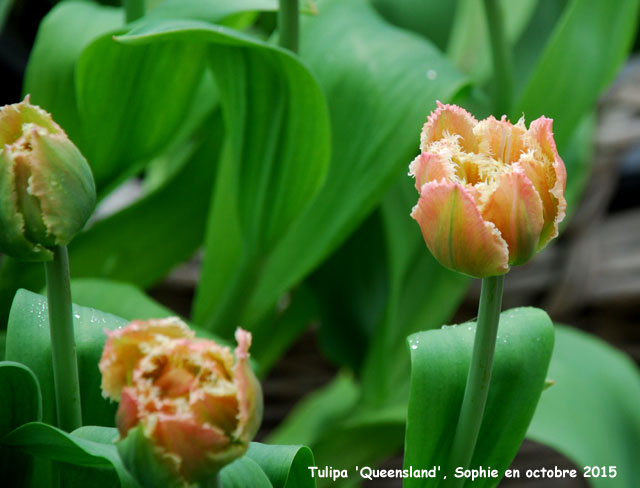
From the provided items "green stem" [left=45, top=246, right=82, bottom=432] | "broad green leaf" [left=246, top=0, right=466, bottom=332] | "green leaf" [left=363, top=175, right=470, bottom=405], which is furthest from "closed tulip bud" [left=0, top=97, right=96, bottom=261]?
"green leaf" [left=363, top=175, right=470, bottom=405]

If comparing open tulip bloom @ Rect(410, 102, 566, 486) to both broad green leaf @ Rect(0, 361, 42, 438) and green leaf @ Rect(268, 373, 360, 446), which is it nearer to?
broad green leaf @ Rect(0, 361, 42, 438)

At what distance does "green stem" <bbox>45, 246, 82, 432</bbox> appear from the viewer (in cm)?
18

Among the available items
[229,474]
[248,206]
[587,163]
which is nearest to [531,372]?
[229,474]

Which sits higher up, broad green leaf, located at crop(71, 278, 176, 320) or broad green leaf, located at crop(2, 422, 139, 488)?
broad green leaf, located at crop(2, 422, 139, 488)

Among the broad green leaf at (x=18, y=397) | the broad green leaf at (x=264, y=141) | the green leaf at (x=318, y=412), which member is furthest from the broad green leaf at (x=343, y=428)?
the broad green leaf at (x=18, y=397)

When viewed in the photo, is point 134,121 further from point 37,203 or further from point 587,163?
point 587,163

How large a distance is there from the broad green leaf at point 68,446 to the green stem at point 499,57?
0.32 metres

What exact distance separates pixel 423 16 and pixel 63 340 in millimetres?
478

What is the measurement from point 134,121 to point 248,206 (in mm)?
70

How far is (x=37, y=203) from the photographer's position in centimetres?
17

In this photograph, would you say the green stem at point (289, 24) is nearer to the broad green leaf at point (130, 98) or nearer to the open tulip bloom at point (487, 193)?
the broad green leaf at point (130, 98)

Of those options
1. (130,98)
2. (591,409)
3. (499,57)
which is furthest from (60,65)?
(591,409)

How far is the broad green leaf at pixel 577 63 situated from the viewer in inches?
18.0

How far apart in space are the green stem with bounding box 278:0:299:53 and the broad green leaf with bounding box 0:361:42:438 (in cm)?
20
